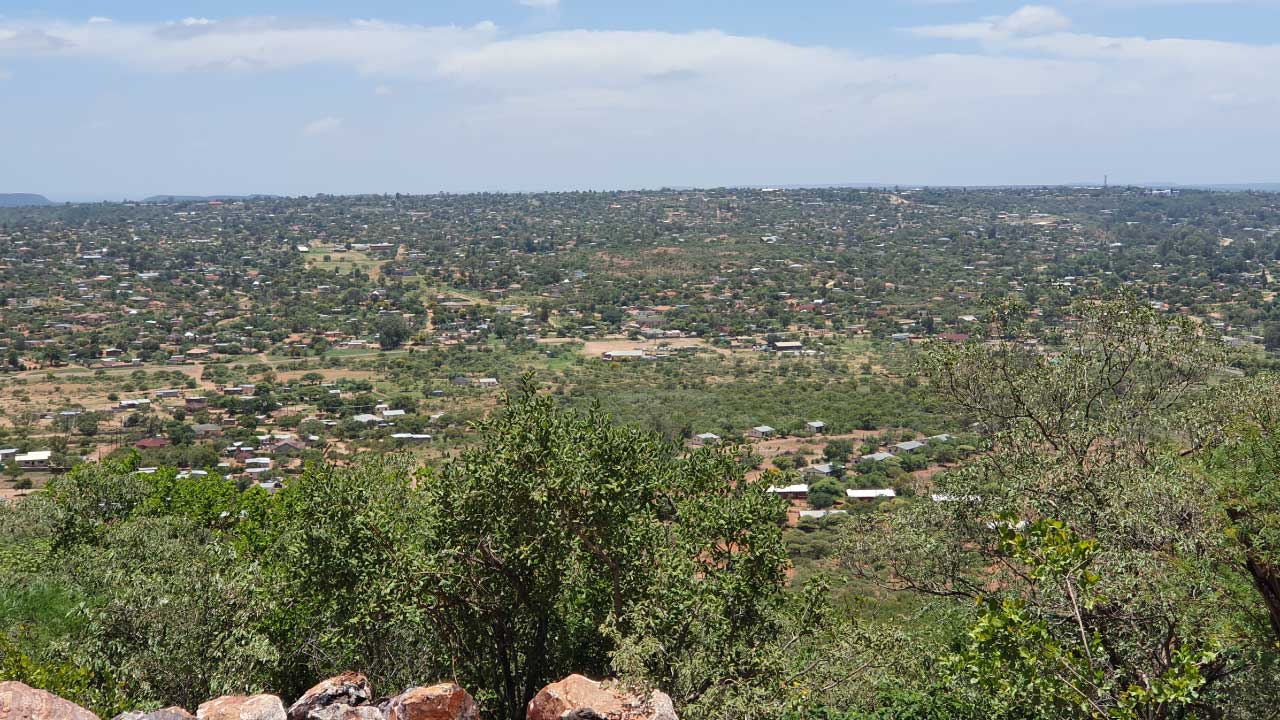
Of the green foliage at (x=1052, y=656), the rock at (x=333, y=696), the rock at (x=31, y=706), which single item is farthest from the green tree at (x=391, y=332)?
the green foliage at (x=1052, y=656)

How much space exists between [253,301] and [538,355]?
155 feet

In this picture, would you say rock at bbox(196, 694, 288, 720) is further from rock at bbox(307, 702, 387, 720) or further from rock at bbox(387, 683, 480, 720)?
rock at bbox(387, 683, 480, 720)

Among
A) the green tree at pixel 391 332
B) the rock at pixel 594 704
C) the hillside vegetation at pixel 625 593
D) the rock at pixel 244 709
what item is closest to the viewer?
the rock at pixel 244 709

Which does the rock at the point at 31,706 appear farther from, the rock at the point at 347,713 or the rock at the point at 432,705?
the rock at the point at 432,705

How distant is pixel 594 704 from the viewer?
32.3 ft

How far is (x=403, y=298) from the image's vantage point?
4500 inches

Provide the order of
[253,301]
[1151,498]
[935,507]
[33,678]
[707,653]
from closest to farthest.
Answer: [33,678], [707,653], [1151,498], [935,507], [253,301]

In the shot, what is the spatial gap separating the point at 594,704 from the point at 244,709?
12.4 feet

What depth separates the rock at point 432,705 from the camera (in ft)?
33.0

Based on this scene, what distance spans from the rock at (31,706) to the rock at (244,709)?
3.97 feet

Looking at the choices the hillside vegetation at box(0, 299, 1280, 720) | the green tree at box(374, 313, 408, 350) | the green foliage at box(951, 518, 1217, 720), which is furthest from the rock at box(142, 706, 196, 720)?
the green tree at box(374, 313, 408, 350)

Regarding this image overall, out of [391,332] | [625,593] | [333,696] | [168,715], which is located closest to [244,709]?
[168,715]

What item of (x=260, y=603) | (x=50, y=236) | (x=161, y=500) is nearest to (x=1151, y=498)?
(x=260, y=603)

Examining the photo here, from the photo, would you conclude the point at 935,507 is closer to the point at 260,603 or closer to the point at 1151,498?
the point at 1151,498
